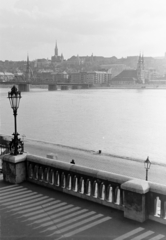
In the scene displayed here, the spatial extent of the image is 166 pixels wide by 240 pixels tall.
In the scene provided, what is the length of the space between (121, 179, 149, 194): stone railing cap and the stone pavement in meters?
0.60

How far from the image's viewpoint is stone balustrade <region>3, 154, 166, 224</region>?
236 inches

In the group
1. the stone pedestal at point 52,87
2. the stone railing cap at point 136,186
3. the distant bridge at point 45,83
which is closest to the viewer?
the stone railing cap at point 136,186

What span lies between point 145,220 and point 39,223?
1944 mm

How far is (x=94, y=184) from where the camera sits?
6.95m

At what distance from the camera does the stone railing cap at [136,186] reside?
590cm

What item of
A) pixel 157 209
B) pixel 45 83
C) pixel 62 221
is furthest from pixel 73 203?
pixel 45 83

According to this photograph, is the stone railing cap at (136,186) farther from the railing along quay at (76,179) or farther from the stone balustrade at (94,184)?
the railing along quay at (76,179)

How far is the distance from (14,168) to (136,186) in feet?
11.2

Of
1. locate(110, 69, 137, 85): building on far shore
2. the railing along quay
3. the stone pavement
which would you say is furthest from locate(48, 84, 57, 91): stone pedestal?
the stone pavement

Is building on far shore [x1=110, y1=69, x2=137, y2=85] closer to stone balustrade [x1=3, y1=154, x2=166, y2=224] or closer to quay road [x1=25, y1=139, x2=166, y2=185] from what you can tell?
quay road [x1=25, y1=139, x2=166, y2=185]

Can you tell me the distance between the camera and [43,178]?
7.95m

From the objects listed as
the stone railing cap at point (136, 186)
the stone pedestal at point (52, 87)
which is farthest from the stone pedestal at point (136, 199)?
the stone pedestal at point (52, 87)

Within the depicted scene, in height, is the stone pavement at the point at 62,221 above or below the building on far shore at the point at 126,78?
below

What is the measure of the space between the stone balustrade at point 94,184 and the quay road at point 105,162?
39.6 feet
